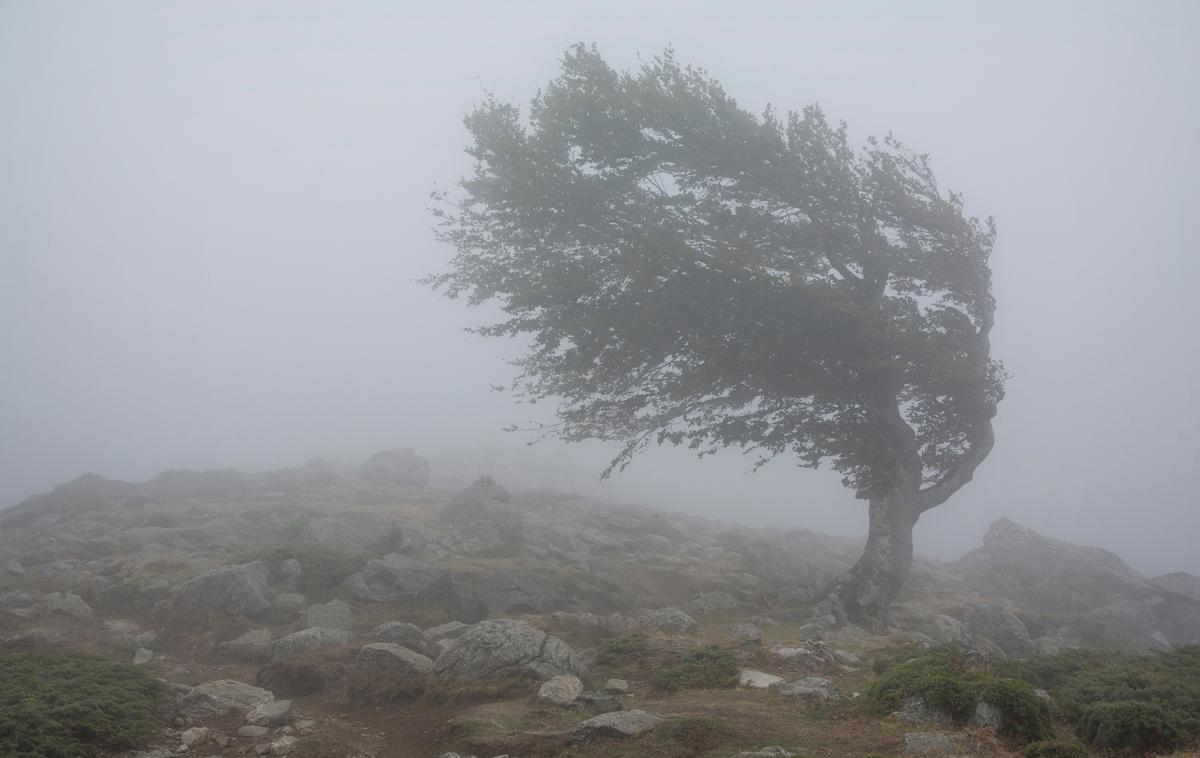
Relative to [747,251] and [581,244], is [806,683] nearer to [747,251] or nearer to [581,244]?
[747,251]

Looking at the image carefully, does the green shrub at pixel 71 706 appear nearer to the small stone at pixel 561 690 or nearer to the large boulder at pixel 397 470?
the small stone at pixel 561 690

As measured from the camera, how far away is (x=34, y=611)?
17.8 m

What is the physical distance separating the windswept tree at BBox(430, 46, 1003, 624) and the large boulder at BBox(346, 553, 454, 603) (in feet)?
21.6

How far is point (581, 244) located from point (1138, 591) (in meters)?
31.0

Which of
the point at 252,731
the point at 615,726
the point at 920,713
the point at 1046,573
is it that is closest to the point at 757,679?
the point at 920,713

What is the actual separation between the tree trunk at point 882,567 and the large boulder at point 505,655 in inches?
470

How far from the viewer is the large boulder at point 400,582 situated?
20078 mm

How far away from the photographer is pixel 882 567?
22359 millimetres

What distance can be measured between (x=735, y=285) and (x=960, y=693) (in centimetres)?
1425

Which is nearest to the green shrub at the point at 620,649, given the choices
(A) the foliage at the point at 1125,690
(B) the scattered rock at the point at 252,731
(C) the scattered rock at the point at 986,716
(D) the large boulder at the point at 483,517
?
(B) the scattered rock at the point at 252,731

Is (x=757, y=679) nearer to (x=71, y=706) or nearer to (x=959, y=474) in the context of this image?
(x=71, y=706)

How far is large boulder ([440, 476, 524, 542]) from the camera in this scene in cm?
2998

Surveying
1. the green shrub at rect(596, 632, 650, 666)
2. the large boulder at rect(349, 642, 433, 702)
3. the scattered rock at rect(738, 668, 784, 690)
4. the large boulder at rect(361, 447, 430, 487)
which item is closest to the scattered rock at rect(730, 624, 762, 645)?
the green shrub at rect(596, 632, 650, 666)

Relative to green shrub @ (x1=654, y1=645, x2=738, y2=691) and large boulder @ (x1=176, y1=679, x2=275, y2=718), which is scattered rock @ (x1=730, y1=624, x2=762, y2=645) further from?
large boulder @ (x1=176, y1=679, x2=275, y2=718)
